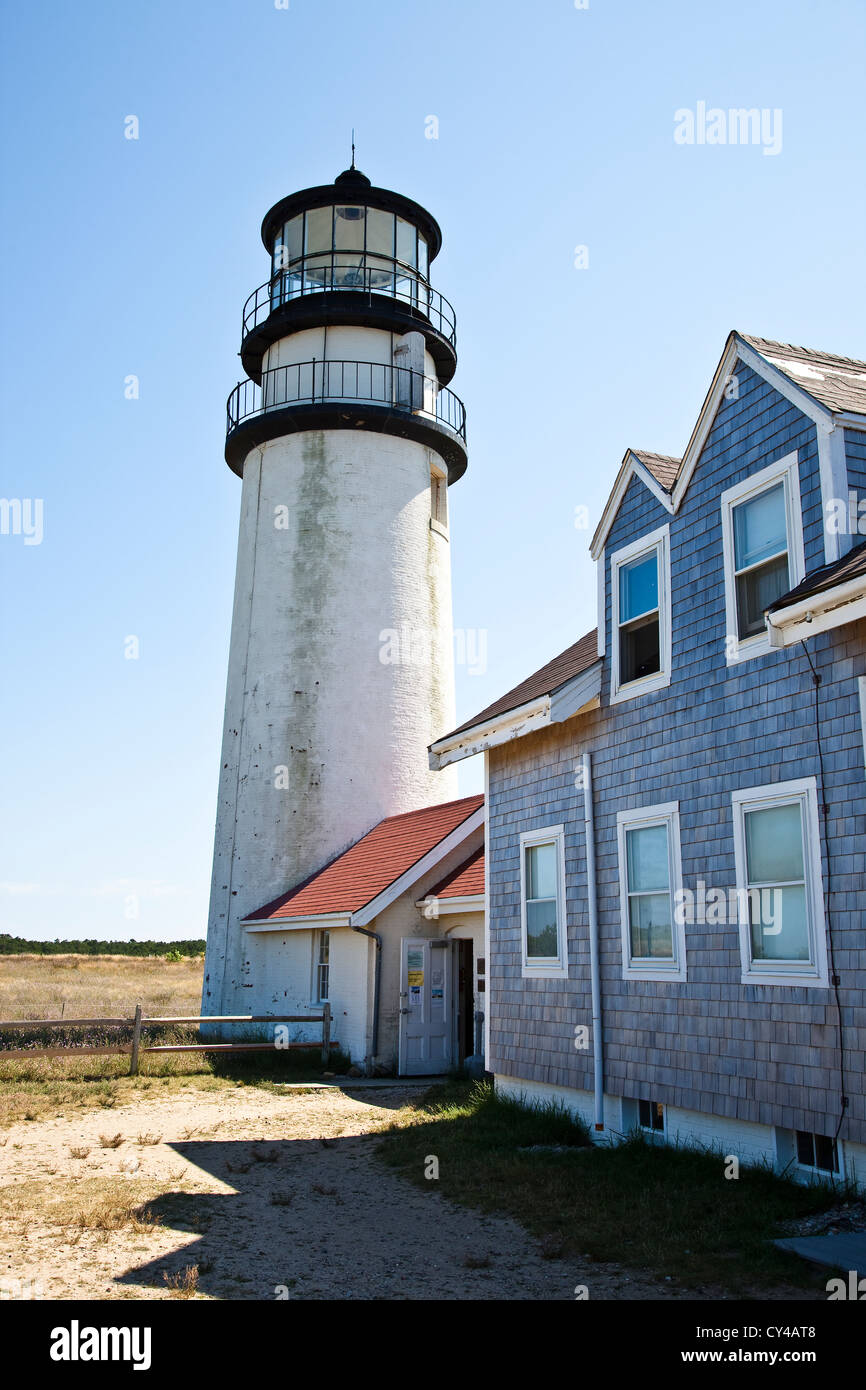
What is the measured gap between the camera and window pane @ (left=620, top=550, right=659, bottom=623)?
12.4 meters

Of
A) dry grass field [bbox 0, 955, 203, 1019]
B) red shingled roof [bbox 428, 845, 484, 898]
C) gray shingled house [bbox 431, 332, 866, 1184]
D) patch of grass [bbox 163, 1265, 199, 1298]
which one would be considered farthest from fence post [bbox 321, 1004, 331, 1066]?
patch of grass [bbox 163, 1265, 199, 1298]

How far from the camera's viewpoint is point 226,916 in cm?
2502

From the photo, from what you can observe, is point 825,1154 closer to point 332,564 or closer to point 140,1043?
point 140,1043

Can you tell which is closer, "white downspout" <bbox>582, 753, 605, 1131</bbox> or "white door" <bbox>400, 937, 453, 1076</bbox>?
"white downspout" <bbox>582, 753, 605, 1131</bbox>

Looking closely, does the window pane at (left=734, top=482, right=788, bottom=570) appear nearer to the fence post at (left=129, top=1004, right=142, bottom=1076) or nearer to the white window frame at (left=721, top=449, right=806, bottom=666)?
the white window frame at (left=721, top=449, right=806, bottom=666)

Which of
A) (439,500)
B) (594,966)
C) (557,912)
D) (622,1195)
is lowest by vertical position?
(622,1195)

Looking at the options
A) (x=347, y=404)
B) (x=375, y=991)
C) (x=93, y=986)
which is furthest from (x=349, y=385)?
(x=93, y=986)

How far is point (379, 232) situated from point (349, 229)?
2.45 feet

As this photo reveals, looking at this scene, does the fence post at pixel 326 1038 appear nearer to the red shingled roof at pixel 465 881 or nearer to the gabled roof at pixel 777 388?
the red shingled roof at pixel 465 881

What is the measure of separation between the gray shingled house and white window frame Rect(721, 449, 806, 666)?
24mm

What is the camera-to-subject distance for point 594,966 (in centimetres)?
1228
